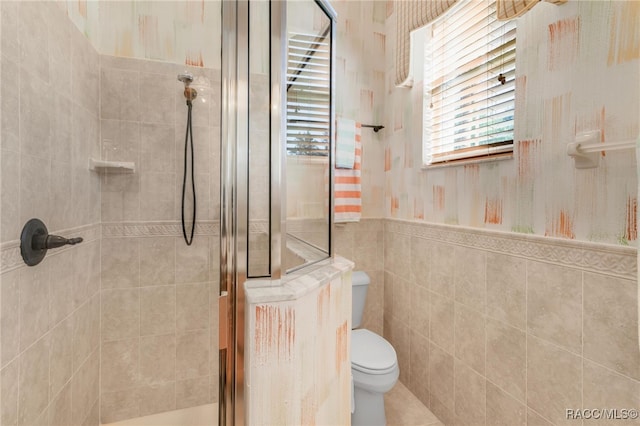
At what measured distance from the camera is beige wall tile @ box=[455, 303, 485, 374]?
140cm

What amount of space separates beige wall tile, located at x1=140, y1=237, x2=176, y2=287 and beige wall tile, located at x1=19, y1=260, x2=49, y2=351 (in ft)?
1.71

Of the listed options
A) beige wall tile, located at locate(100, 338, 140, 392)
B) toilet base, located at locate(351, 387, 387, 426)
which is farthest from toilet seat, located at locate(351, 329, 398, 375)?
beige wall tile, located at locate(100, 338, 140, 392)

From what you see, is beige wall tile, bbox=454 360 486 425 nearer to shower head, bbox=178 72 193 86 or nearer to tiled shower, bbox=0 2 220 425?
tiled shower, bbox=0 2 220 425

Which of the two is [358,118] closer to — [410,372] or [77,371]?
[410,372]

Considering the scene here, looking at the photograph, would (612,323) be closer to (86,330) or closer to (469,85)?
(469,85)

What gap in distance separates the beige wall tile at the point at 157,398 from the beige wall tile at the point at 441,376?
1433mm

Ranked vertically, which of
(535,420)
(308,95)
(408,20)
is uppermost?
(408,20)

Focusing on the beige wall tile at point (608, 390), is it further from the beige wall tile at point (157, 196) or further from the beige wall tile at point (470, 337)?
the beige wall tile at point (157, 196)

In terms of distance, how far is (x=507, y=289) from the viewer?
1.28 meters

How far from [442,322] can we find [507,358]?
1.27 ft

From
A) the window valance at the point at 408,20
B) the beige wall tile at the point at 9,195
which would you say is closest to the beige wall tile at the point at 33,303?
the beige wall tile at the point at 9,195

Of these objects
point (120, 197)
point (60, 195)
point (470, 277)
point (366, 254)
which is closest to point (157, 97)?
point (120, 197)

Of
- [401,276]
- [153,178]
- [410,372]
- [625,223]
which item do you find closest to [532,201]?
[625,223]

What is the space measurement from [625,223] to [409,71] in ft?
4.16
